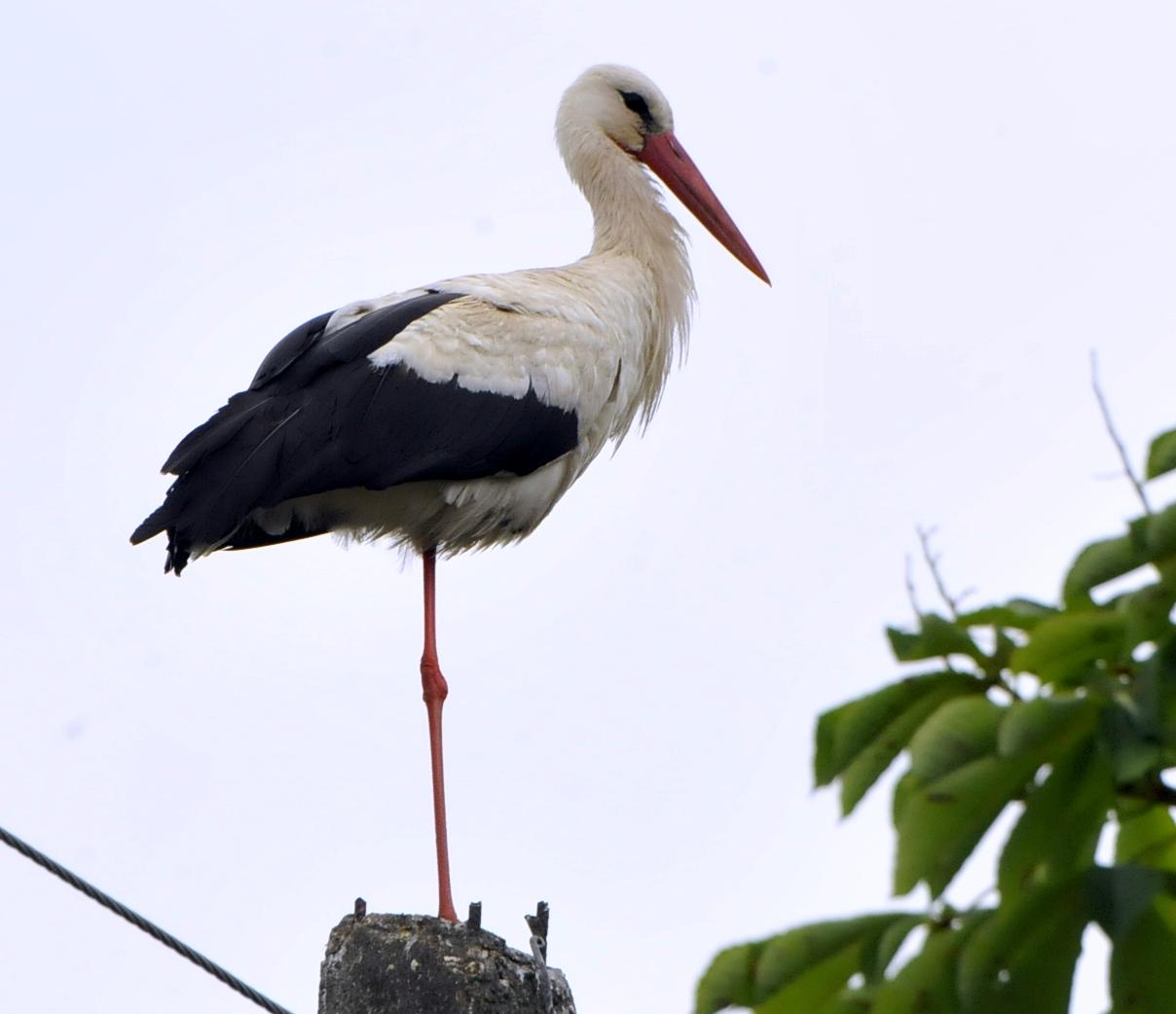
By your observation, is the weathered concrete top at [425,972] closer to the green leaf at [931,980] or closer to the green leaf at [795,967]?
the green leaf at [795,967]

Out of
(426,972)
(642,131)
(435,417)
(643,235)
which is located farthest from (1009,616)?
(642,131)

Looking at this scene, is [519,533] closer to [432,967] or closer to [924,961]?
[432,967]

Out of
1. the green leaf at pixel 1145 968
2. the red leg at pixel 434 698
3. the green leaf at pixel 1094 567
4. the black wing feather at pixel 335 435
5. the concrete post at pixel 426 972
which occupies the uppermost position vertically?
the black wing feather at pixel 335 435

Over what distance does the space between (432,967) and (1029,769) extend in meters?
3.22

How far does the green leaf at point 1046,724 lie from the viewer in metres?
1.32

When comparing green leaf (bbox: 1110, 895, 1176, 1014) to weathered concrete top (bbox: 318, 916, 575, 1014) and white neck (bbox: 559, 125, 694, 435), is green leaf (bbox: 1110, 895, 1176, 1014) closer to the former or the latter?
weathered concrete top (bbox: 318, 916, 575, 1014)

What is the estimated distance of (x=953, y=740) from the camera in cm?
136

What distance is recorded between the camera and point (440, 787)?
6590 mm

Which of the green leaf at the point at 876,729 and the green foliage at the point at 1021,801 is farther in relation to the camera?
the green leaf at the point at 876,729

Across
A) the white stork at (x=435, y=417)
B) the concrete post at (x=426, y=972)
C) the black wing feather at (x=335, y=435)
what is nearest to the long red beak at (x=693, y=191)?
the white stork at (x=435, y=417)

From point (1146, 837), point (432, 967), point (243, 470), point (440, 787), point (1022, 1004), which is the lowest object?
point (1022, 1004)

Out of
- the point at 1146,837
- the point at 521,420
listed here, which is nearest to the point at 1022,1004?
the point at 1146,837

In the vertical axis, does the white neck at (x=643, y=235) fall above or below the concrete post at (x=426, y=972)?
above

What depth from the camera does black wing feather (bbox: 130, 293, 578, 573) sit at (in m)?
6.29
